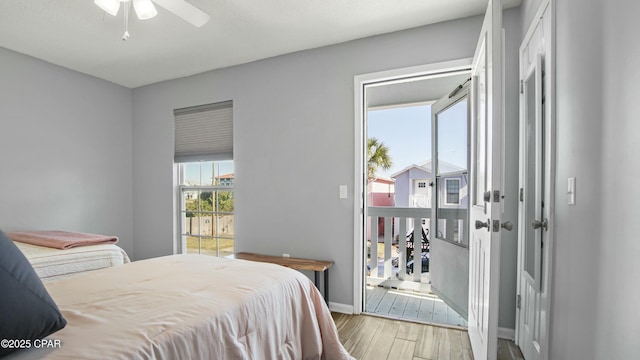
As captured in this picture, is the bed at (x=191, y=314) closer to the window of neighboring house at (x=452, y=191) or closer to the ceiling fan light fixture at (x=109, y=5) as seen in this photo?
the ceiling fan light fixture at (x=109, y=5)

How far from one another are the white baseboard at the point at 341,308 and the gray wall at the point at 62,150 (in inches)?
111

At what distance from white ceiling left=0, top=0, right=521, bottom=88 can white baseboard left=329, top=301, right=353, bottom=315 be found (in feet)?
7.87

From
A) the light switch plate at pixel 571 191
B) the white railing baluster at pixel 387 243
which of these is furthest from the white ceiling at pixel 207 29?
the white railing baluster at pixel 387 243

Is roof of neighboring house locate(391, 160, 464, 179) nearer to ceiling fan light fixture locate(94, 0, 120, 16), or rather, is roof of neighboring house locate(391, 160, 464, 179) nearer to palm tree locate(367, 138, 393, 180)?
palm tree locate(367, 138, 393, 180)

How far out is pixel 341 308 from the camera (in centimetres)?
277

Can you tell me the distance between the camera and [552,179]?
146cm

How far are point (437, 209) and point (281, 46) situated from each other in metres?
2.26

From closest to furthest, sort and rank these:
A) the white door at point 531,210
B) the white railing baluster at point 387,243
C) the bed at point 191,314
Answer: the bed at point 191,314
the white door at point 531,210
the white railing baluster at point 387,243

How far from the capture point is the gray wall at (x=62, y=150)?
2.91 meters

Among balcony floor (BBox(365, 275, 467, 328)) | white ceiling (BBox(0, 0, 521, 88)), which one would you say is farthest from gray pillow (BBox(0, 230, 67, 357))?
balcony floor (BBox(365, 275, 467, 328))

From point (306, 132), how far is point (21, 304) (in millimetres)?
2361

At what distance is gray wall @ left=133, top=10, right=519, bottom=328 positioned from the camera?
255 cm

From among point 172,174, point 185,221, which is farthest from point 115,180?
point 185,221

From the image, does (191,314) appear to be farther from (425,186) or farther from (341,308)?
(425,186)
